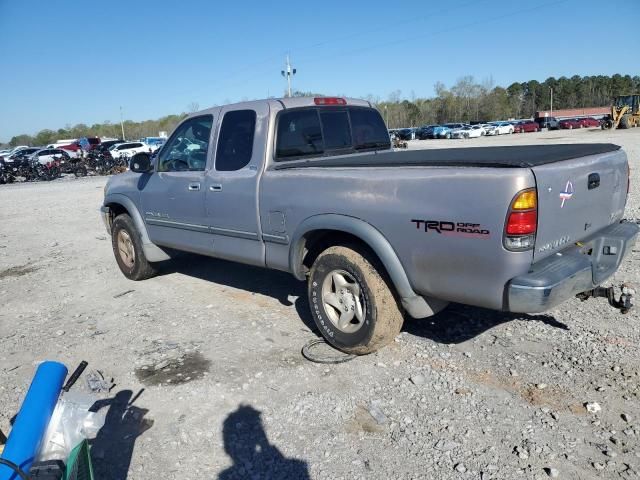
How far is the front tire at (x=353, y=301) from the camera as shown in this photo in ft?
12.3

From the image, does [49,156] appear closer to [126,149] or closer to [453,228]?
[126,149]

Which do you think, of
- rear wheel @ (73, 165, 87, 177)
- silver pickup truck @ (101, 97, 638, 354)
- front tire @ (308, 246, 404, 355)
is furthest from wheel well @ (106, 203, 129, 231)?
rear wheel @ (73, 165, 87, 177)

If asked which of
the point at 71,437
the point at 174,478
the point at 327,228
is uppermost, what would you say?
the point at 327,228

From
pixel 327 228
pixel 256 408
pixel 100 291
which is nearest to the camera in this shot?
pixel 256 408

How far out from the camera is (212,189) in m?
4.86

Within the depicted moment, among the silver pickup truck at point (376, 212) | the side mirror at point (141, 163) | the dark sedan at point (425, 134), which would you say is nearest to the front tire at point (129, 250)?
the silver pickup truck at point (376, 212)

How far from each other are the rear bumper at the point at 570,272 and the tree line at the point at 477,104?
9235 centimetres

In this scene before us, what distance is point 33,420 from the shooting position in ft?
7.45

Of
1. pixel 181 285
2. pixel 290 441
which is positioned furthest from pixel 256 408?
pixel 181 285

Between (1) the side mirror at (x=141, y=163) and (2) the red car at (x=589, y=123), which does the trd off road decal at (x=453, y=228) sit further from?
(2) the red car at (x=589, y=123)

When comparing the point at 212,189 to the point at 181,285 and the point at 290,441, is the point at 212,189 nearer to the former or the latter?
the point at 181,285

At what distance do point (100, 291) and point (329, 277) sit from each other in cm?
357

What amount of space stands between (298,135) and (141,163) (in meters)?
2.02

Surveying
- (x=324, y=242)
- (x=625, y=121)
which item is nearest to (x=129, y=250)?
(x=324, y=242)
